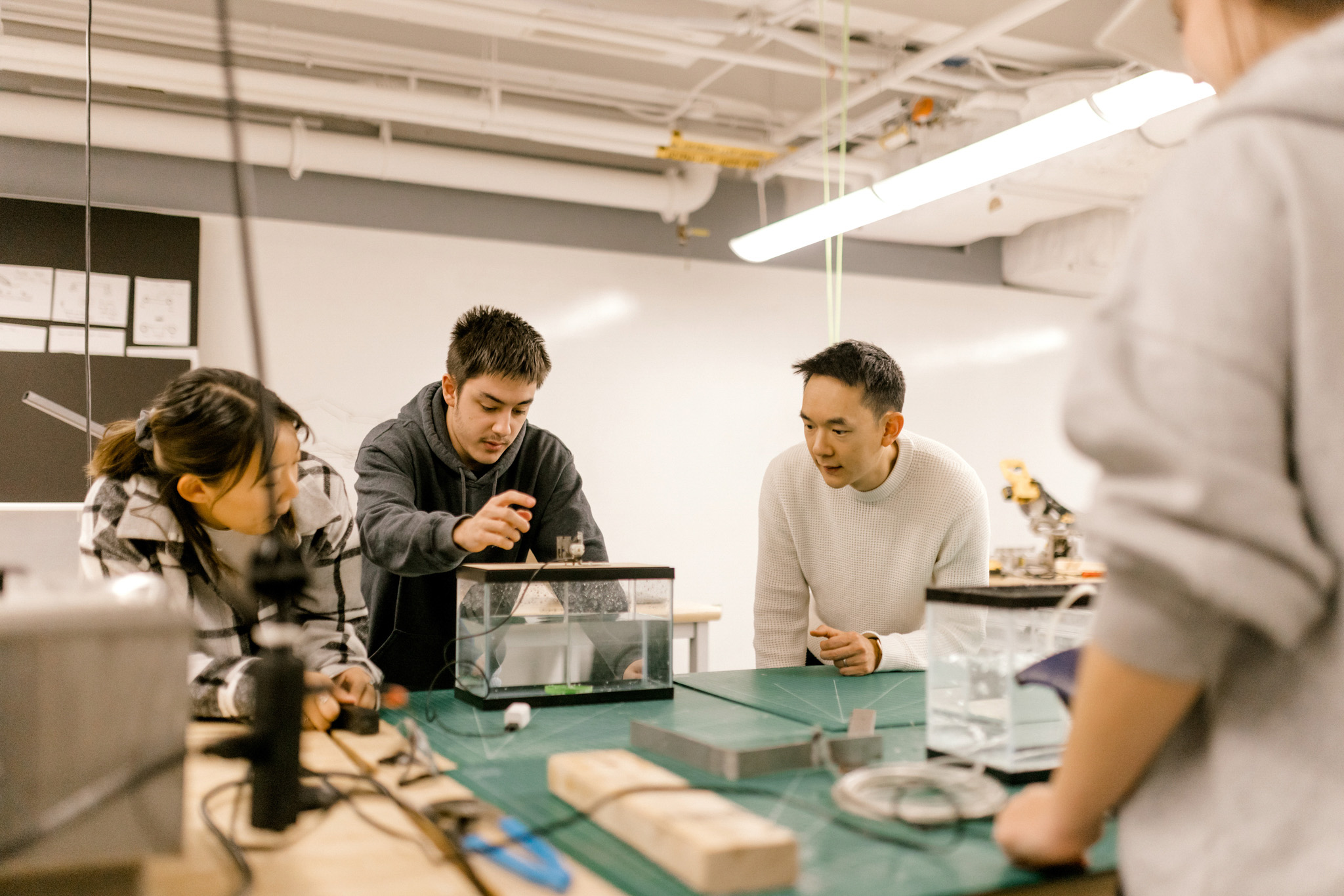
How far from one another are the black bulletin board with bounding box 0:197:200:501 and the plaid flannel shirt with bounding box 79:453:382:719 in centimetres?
219

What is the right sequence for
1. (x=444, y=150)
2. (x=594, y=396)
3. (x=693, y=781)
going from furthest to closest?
(x=594, y=396) < (x=444, y=150) < (x=693, y=781)

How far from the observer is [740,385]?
4.71 m

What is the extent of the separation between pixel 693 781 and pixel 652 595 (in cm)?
63

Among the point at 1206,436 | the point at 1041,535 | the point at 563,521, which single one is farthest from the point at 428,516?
the point at 1041,535

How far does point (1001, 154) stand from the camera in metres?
2.63

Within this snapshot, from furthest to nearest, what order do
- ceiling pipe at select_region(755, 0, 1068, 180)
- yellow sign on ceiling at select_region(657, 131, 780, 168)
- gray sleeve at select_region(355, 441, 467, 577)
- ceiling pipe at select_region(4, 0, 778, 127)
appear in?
1. yellow sign on ceiling at select_region(657, 131, 780, 168)
2. ceiling pipe at select_region(4, 0, 778, 127)
3. ceiling pipe at select_region(755, 0, 1068, 180)
4. gray sleeve at select_region(355, 441, 467, 577)

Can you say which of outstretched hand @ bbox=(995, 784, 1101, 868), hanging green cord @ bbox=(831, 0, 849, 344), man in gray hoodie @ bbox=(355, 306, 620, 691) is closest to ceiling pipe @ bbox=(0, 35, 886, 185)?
hanging green cord @ bbox=(831, 0, 849, 344)

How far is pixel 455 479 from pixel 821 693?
96 cm

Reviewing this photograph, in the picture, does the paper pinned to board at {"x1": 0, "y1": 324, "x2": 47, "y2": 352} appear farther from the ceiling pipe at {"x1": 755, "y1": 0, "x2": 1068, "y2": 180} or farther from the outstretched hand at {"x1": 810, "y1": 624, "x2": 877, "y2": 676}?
the outstretched hand at {"x1": 810, "y1": 624, "x2": 877, "y2": 676}

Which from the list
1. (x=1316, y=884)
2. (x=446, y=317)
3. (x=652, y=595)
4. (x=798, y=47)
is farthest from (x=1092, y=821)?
(x=446, y=317)

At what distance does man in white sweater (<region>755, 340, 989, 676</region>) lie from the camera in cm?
220

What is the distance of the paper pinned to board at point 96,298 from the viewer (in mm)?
3521

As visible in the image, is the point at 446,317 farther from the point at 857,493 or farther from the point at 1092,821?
the point at 1092,821

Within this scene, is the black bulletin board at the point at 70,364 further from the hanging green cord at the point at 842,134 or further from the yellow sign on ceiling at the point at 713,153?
the hanging green cord at the point at 842,134
